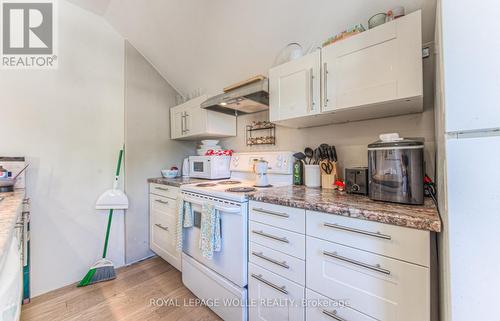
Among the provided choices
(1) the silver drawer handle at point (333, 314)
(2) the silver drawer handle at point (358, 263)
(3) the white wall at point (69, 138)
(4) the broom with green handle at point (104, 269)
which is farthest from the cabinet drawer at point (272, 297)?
(3) the white wall at point (69, 138)

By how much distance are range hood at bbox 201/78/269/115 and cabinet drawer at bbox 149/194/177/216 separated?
1114 mm

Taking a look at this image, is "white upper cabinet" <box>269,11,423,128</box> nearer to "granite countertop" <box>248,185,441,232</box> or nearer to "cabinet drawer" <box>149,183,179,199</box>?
"granite countertop" <box>248,185,441,232</box>

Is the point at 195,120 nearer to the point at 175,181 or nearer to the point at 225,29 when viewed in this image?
the point at 175,181

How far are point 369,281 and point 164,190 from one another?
2.07 meters

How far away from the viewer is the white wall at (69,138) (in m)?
1.88

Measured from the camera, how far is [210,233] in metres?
1.53

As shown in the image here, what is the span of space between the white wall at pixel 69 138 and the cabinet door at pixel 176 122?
59 cm

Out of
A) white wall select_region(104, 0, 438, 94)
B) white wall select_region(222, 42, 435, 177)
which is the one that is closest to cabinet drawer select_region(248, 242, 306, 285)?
white wall select_region(222, 42, 435, 177)

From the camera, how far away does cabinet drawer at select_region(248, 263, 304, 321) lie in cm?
115

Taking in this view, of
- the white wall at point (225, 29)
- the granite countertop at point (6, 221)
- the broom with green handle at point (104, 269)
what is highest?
the white wall at point (225, 29)

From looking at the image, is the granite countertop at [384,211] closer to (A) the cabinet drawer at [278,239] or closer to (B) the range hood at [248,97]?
(A) the cabinet drawer at [278,239]

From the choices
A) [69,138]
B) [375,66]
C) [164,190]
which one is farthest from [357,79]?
[69,138]

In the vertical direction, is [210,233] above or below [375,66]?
below

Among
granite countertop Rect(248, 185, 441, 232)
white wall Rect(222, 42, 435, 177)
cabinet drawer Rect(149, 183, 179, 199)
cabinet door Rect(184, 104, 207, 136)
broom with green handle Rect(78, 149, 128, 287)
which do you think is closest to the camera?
granite countertop Rect(248, 185, 441, 232)
